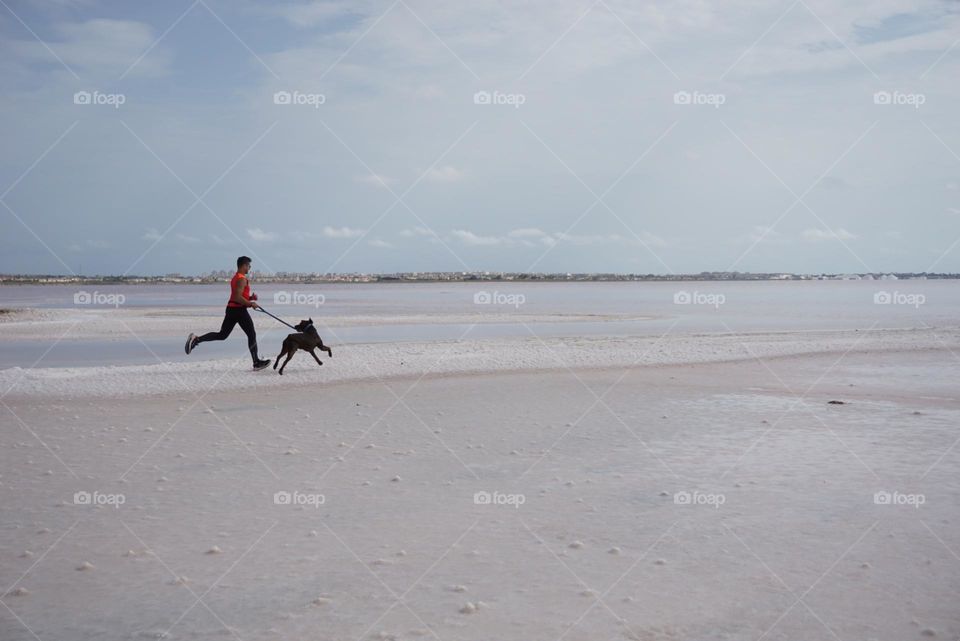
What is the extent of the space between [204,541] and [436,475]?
2769 mm

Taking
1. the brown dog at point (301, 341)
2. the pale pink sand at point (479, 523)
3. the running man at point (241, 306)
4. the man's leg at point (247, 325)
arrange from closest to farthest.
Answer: the pale pink sand at point (479, 523) < the running man at point (241, 306) < the man's leg at point (247, 325) < the brown dog at point (301, 341)

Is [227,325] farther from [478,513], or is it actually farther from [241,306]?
[478,513]

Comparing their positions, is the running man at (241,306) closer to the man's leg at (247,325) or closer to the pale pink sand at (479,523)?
the man's leg at (247,325)

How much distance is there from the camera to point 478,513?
7.16 metres

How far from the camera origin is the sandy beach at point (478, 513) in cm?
509

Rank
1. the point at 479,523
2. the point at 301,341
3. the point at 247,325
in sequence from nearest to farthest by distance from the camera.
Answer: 1. the point at 479,523
2. the point at 247,325
3. the point at 301,341

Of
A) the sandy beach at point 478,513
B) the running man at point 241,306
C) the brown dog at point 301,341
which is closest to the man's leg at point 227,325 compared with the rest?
the running man at point 241,306

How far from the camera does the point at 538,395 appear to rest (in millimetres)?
14219

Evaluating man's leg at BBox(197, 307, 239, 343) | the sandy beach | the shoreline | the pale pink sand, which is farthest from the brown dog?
the pale pink sand

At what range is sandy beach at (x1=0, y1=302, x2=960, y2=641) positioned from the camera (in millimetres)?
5086

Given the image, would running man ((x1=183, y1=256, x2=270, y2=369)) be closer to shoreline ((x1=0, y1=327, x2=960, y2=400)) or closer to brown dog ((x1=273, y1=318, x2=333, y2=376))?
brown dog ((x1=273, y1=318, x2=333, y2=376))

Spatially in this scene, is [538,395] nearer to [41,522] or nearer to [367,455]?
[367,455]

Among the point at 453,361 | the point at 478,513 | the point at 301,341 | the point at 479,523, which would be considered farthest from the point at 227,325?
the point at 479,523

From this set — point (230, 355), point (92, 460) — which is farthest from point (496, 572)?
point (230, 355)
